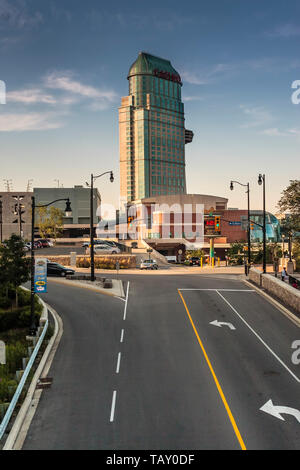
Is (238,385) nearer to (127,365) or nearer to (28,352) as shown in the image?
(127,365)

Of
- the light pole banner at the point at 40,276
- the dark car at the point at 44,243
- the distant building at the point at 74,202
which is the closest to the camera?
the light pole banner at the point at 40,276

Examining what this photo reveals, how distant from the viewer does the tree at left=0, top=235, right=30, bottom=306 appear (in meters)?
31.9

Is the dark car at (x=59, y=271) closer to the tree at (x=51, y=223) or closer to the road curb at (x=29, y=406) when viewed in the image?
the road curb at (x=29, y=406)

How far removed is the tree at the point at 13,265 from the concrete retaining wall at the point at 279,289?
63.9 feet

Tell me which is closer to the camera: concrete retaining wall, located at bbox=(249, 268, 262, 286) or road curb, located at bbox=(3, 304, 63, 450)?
road curb, located at bbox=(3, 304, 63, 450)

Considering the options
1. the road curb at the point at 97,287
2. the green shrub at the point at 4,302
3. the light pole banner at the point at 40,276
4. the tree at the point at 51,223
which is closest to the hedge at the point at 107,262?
the road curb at the point at 97,287

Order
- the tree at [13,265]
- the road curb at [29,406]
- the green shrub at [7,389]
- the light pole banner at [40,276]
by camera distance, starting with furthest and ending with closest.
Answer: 1. the tree at [13,265]
2. the light pole banner at [40,276]
3. the green shrub at [7,389]
4. the road curb at [29,406]

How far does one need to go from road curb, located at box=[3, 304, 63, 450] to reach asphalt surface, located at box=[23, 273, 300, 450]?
0.27 meters

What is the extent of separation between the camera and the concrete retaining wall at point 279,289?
3001 cm

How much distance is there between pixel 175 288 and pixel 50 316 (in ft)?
41.7

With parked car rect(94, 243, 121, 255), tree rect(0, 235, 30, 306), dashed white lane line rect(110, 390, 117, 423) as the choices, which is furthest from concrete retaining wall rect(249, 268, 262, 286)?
parked car rect(94, 243, 121, 255)

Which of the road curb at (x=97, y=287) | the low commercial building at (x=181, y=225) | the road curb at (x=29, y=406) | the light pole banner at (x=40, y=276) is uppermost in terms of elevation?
the low commercial building at (x=181, y=225)

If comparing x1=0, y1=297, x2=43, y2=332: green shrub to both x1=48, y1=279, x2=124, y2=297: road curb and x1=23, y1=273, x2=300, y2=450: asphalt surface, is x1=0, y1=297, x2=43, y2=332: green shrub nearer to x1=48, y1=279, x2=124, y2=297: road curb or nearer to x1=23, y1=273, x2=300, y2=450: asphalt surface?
x1=23, y1=273, x2=300, y2=450: asphalt surface

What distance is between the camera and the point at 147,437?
12938 mm
